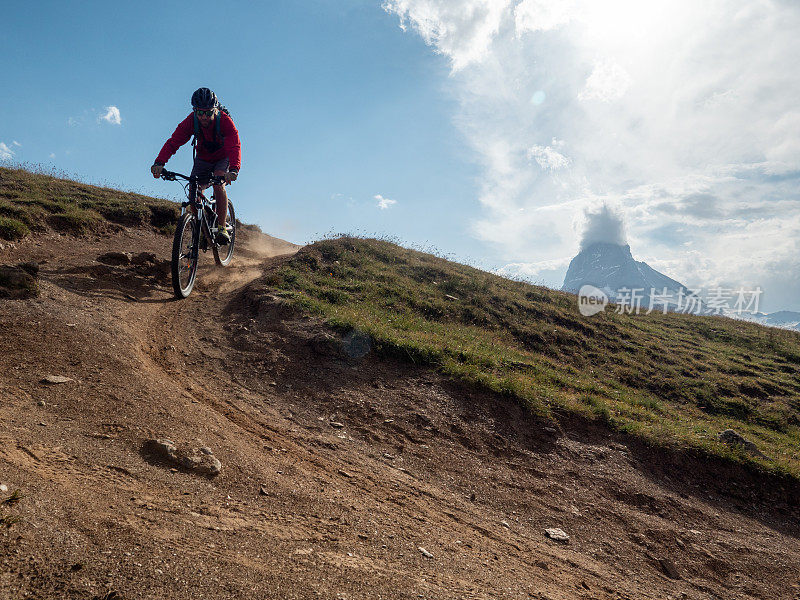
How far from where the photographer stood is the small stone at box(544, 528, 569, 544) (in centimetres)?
494

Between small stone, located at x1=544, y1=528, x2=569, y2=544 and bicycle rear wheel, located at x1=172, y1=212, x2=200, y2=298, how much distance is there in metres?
8.19

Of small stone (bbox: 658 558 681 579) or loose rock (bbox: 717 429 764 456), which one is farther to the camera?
loose rock (bbox: 717 429 764 456)

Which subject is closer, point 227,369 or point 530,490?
point 530,490

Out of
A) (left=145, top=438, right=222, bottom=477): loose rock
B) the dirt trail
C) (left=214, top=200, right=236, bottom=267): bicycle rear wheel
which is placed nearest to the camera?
the dirt trail

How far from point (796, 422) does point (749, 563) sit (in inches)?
382

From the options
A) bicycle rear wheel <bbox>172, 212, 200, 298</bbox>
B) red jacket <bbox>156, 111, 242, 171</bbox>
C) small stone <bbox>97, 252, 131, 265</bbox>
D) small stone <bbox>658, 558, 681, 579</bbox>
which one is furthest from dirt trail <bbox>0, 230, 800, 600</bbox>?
red jacket <bbox>156, 111, 242, 171</bbox>

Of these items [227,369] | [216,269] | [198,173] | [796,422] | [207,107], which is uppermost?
[207,107]

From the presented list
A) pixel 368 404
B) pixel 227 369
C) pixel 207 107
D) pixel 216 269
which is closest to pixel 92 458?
Answer: pixel 227 369

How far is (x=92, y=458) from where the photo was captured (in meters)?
3.51

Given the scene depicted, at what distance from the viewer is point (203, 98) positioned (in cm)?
875

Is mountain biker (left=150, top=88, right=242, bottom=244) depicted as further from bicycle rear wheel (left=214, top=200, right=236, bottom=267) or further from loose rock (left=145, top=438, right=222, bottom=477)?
loose rock (left=145, top=438, right=222, bottom=477)

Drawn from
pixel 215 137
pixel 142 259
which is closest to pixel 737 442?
Answer: pixel 215 137

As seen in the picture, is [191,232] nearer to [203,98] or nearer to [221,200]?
[221,200]

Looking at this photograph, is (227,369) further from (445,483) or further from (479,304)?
(479,304)
